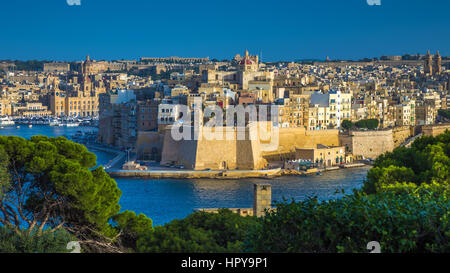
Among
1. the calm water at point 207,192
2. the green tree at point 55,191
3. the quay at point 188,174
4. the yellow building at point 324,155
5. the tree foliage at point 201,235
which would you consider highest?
the green tree at point 55,191

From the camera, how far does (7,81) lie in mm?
63438

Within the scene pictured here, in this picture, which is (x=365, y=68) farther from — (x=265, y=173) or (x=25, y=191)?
(x=25, y=191)

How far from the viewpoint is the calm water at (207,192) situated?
13.1 metres

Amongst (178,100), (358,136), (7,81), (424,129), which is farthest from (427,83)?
(7,81)

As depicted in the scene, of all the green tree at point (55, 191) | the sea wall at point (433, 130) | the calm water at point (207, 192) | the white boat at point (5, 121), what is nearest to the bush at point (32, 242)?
the green tree at point (55, 191)

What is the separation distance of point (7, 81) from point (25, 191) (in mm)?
59949

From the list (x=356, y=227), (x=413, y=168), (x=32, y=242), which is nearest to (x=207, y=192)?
(x=413, y=168)

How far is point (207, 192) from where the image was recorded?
15.0m

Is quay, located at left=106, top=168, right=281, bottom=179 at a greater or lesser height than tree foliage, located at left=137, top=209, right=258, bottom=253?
lesser

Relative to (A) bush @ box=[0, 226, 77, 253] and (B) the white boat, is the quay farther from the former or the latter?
(B) the white boat

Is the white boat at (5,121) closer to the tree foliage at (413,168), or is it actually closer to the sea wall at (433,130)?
the sea wall at (433,130)

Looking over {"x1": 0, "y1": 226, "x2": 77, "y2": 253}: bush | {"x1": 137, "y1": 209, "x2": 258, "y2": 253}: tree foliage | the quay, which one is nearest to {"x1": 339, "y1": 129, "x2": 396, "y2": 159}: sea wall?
the quay

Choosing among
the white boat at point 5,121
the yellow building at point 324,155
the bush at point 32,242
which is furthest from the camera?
the white boat at point 5,121

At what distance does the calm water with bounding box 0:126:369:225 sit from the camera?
1313 cm
